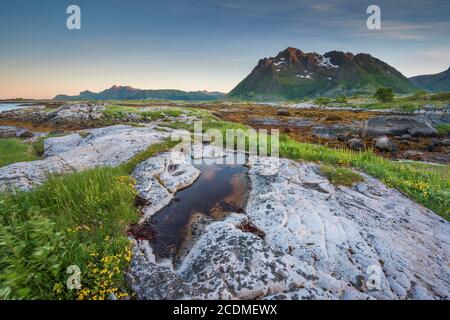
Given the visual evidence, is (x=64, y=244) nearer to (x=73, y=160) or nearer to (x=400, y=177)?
(x=73, y=160)

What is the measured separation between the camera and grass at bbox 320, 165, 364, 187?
31.6 ft

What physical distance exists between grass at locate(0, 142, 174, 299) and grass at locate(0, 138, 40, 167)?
1017 cm

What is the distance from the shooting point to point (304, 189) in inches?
341

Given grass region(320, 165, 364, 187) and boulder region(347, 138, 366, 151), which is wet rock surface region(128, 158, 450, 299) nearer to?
grass region(320, 165, 364, 187)

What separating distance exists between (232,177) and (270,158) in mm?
3227

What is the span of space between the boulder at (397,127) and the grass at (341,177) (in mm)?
28148

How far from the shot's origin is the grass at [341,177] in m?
9.64

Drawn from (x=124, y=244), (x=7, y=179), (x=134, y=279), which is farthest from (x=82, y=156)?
(x=134, y=279)

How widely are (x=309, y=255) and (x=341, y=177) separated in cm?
597

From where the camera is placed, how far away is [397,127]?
1330 inches

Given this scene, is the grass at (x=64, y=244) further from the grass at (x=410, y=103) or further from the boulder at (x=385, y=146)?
the grass at (x=410, y=103)

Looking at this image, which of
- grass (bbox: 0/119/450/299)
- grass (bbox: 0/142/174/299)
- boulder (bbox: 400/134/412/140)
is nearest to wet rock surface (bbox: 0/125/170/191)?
grass (bbox: 0/119/450/299)

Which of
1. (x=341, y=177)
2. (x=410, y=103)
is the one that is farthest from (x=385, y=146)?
(x=410, y=103)
